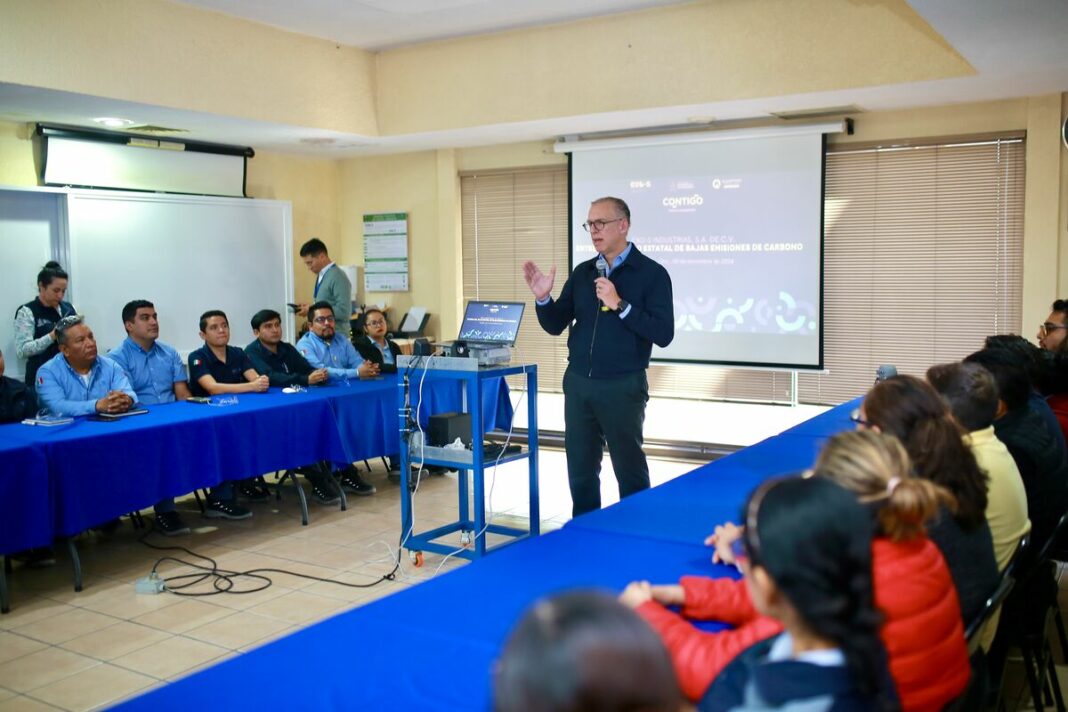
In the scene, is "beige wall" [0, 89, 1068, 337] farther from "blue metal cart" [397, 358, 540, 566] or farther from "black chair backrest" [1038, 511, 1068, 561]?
"black chair backrest" [1038, 511, 1068, 561]

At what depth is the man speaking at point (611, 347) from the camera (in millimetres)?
3746

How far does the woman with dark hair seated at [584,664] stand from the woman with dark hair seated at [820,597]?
0.39 meters

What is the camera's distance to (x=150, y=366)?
16.3 feet

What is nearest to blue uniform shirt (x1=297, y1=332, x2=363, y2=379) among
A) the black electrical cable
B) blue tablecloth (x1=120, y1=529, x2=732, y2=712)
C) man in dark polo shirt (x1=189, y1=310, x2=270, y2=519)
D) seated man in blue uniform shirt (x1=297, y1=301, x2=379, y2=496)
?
seated man in blue uniform shirt (x1=297, y1=301, x2=379, y2=496)

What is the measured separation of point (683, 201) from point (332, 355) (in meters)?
2.94

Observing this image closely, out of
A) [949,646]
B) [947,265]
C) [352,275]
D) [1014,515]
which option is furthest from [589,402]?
[352,275]

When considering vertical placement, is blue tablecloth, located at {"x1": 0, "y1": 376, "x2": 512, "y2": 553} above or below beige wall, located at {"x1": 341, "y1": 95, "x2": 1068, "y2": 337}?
below

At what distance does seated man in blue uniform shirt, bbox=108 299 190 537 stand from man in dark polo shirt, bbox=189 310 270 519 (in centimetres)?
11

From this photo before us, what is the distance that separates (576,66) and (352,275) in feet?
10.7

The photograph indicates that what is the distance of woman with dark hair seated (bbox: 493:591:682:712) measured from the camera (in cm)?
70

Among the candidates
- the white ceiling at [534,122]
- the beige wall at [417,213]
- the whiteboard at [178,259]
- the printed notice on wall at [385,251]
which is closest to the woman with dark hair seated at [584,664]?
the white ceiling at [534,122]

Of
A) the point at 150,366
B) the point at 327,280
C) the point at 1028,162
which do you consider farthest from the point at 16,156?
the point at 1028,162

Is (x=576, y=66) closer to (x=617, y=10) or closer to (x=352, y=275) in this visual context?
(x=617, y=10)

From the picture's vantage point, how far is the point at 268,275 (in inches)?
303
